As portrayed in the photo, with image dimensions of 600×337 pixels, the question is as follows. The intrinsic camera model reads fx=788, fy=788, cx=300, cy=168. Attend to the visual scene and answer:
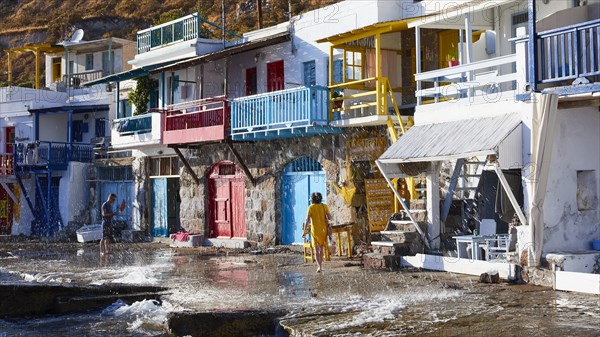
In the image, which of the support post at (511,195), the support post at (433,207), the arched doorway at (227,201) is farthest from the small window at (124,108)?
the support post at (511,195)

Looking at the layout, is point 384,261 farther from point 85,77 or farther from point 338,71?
point 85,77

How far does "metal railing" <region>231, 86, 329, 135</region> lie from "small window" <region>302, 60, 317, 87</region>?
1605mm

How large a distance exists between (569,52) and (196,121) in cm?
1407

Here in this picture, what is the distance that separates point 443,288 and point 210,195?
14.1 meters

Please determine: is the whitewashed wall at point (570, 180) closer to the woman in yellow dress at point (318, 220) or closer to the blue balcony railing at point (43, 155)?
the woman in yellow dress at point (318, 220)

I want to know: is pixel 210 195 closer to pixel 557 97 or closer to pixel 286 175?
pixel 286 175

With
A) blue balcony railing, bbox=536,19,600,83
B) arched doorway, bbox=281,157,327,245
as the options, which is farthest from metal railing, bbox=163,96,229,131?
blue balcony railing, bbox=536,19,600,83

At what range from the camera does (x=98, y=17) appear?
65750mm

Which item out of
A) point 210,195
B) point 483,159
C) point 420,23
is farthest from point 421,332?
point 210,195

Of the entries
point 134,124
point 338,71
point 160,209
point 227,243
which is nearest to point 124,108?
point 134,124

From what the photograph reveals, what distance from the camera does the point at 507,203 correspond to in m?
14.4

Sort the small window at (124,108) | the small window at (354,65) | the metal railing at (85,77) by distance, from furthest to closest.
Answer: the metal railing at (85,77) < the small window at (124,108) < the small window at (354,65)

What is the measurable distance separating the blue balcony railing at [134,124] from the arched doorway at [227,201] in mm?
3421

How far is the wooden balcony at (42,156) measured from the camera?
31.7 m
